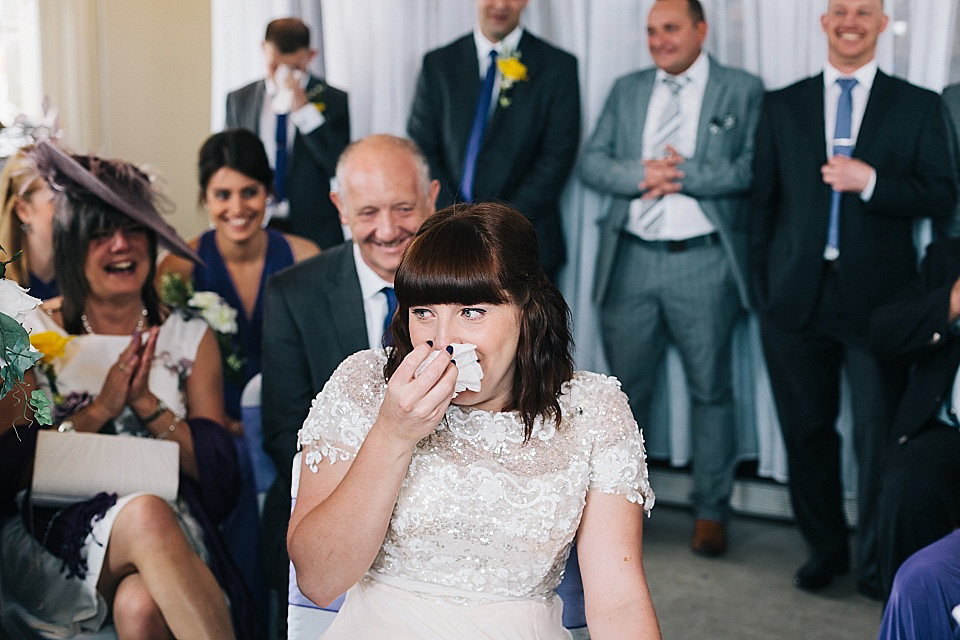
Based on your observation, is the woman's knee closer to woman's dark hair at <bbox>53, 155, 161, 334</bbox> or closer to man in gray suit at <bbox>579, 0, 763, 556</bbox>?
woman's dark hair at <bbox>53, 155, 161, 334</bbox>

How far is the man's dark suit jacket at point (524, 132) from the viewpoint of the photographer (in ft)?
13.9

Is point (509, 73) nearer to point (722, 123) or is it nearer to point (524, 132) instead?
point (524, 132)

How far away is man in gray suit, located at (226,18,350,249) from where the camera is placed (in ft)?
14.8

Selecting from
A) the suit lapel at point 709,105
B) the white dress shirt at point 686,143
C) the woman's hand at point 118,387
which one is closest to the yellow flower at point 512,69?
the white dress shirt at point 686,143

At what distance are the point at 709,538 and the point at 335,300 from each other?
1.95 metres

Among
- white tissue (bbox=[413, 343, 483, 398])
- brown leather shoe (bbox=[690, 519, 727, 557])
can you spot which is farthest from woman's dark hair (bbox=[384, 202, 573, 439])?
brown leather shoe (bbox=[690, 519, 727, 557])

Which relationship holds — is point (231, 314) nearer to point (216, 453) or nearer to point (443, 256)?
point (216, 453)

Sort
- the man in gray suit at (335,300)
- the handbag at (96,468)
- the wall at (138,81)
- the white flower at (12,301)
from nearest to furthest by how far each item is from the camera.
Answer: the white flower at (12,301) → the handbag at (96,468) → the man in gray suit at (335,300) → the wall at (138,81)

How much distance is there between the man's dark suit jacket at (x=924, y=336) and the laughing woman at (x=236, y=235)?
1.99 meters

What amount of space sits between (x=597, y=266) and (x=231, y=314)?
1626mm

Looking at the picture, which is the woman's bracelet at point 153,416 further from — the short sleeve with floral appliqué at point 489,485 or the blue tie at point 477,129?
the blue tie at point 477,129

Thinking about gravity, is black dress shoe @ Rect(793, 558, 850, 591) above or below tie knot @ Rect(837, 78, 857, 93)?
below

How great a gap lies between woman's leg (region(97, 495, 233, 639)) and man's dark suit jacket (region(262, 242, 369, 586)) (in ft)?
0.88

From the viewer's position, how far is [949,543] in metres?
2.26
